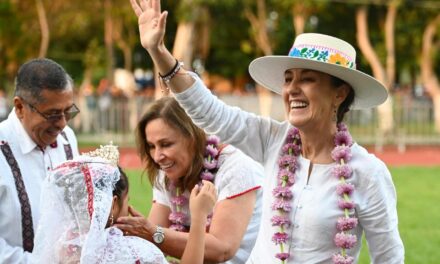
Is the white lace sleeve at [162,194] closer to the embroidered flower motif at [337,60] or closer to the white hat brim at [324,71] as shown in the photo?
the white hat brim at [324,71]

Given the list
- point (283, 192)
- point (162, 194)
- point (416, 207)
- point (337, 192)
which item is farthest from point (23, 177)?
point (416, 207)

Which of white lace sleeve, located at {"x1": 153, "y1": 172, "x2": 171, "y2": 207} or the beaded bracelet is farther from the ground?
the beaded bracelet

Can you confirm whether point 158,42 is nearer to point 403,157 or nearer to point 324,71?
point 324,71

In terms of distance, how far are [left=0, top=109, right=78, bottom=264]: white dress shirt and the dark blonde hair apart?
0.55 meters

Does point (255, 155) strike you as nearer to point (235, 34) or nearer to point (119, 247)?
point (119, 247)

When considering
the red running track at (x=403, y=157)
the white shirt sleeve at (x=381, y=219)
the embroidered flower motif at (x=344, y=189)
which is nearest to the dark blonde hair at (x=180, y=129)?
the embroidered flower motif at (x=344, y=189)

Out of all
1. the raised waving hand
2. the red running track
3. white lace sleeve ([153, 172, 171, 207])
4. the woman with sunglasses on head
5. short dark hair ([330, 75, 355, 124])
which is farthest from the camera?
the red running track

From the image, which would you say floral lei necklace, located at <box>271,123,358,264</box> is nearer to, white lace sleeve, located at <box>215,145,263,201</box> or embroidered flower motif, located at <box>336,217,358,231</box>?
embroidered flower motif, located at <box>336,217,358,231</box>

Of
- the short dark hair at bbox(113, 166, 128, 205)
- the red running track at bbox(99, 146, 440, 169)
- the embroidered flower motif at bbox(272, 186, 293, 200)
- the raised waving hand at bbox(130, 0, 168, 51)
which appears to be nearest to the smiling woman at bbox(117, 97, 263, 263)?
the embroidered flower motif at bbox(272, 186, 293, 200)

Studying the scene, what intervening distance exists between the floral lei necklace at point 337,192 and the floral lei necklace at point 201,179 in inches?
12.7

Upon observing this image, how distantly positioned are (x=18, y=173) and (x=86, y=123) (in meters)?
22.4

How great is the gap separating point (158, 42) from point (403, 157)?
19895 millimetres

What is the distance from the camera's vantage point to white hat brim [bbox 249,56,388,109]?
4.23m

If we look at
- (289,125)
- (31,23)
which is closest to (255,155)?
(289,125)
